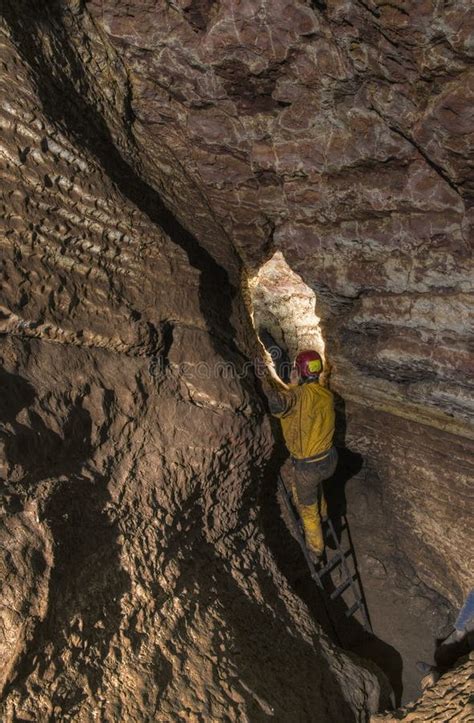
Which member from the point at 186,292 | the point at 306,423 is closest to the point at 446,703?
the point at 306,423

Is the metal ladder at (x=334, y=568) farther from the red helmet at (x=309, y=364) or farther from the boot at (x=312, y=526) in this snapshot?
the red helmet at (x=309, y=364)

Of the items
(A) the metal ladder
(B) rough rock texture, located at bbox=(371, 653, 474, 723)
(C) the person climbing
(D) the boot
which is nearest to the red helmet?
(C) the person climbing

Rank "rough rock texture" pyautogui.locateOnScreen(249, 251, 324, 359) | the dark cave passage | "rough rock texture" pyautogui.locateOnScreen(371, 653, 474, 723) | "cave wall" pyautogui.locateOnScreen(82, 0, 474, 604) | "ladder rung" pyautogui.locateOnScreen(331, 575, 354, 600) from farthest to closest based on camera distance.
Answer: "ladder rung" pyautogui.locateOnScreen(331, 575, 354, 600) < the dark cave passage < "rough rock texture" pyautogui.locateOnScreen(249, 251, 324, 359) < "rough rock texture" pyautogui.locateOnScreen(371, 653, 474, 723) < "cave wall" pyautogui.locateOnScreen(82, 0, 474, 604)

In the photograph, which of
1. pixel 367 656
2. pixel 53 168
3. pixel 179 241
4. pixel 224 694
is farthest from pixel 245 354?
pixel 367 656

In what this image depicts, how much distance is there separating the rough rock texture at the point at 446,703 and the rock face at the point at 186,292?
0.30 metres

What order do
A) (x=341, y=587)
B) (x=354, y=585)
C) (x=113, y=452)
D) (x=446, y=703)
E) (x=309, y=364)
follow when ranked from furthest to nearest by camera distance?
(x=354, y=585) < (x=341, y=587) < (x=309, y=364) < (x=446, y=703) < (x=113, y=452)

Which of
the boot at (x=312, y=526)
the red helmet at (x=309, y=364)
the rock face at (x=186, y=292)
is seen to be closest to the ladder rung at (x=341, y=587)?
the boot at (x=312, y=526)

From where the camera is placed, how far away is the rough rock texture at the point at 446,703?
2346 millimetres

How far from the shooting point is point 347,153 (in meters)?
2.64

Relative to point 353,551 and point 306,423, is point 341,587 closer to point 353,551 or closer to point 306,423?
point 353,551

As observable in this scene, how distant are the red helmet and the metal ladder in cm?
104

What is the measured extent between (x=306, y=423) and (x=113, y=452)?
5.63 ft

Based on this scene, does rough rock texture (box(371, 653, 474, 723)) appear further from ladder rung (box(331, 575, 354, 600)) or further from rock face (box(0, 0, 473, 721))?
ladder rung (box(331, 575, 354, 600))

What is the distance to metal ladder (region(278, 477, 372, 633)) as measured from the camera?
13.2 feet
